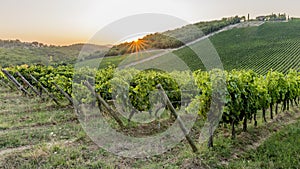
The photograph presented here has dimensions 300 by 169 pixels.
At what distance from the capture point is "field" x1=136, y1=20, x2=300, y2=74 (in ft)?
152

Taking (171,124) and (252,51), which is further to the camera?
(252,51)

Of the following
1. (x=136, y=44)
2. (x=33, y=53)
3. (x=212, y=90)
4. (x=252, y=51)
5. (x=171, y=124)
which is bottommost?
(x=252, y=51)

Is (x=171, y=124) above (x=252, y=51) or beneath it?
above

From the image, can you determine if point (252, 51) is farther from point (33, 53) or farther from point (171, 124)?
point (33, 53)

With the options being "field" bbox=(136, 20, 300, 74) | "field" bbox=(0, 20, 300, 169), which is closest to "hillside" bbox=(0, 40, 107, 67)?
"field" bbox=(136, 20, 300, 74)

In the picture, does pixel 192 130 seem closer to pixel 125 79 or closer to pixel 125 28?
pixel 125 79

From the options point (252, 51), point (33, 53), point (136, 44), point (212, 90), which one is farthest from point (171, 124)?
point (33, 53)

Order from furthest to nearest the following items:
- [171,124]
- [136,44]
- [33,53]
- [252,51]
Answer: [33,53], [252,51], [136,44], [171,124]

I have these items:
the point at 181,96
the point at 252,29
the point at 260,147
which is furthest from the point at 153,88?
the point at 252,29

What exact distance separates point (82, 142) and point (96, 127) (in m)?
1.51

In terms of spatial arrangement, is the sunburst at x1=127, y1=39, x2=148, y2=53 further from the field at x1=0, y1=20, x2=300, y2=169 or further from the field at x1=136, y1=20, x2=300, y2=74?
the field at x1=136, y1=20, x2=300, y2=74

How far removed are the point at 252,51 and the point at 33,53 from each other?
8326 centimetres

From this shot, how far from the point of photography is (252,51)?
5881cm

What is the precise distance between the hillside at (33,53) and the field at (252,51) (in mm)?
32852
